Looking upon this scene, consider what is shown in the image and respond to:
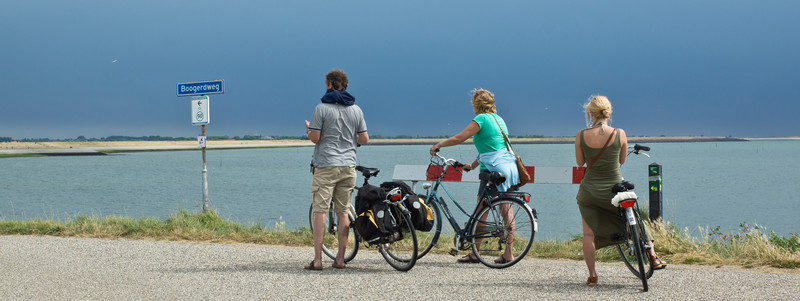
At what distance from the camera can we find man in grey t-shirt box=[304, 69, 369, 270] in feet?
20.9

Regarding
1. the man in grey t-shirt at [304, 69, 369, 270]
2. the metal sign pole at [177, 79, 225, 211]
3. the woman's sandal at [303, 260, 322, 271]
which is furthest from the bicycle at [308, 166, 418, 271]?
the metal sign pole at [177, 79, 225, 211]

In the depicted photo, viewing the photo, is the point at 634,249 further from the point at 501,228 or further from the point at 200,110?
the point at 200,110

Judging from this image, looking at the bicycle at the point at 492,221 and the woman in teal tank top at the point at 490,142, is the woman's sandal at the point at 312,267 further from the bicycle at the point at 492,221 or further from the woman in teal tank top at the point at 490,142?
the woman in teal tank top at the point at 490,142

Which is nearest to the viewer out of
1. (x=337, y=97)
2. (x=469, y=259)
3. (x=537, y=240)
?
(x=337, y=97)

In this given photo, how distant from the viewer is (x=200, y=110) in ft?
37.0

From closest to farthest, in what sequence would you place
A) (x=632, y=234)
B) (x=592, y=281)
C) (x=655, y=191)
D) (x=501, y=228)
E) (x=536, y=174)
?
1. (x=632, y=234)
2. (x=592, y=281)
3. (x=501, y=228)
4. (x=655, y=191)
5. (x=536, y=174)

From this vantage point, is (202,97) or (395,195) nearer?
(395,195)

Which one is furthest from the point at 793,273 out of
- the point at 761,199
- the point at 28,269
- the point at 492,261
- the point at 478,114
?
the point at 761,199

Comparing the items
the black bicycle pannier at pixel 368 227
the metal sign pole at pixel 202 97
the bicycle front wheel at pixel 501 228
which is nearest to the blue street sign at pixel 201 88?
the metal sign pole at pixel 202 97

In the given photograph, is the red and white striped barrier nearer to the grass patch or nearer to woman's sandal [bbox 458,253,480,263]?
the grass patch

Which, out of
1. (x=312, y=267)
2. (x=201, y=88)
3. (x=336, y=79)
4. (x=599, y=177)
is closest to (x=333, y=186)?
(x=312, y=267)

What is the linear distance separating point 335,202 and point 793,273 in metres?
4.33

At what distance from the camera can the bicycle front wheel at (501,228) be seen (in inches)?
256

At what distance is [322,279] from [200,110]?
6047 mm
